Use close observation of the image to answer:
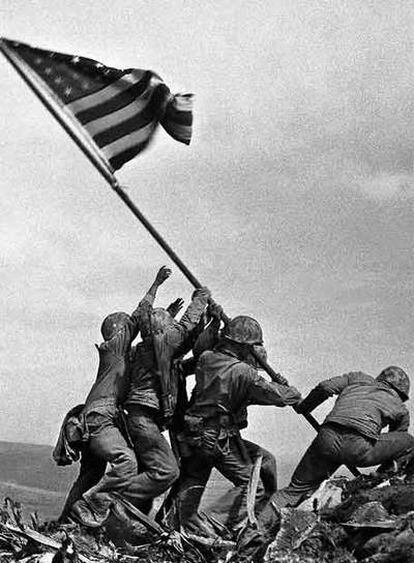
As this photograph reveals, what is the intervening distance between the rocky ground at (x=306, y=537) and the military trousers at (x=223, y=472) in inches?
26.3

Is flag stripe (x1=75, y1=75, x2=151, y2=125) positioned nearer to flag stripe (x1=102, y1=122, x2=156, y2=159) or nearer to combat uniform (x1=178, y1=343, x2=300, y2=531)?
flag stripe (x1=102, y1=122, x2=156, y2=159)

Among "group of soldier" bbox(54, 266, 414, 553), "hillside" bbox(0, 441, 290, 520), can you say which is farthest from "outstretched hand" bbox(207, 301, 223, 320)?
"hillside" bbox(0, 441, 290, 520)

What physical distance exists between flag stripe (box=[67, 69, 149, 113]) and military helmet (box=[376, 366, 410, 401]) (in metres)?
4.52

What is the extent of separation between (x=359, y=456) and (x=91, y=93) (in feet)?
16.9

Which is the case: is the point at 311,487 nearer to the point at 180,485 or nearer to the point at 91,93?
the point at 180,485

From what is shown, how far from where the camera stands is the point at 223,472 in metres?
13.4

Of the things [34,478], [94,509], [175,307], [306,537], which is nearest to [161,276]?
[175,307]

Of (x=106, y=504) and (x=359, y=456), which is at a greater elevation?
(x=359, y=456)

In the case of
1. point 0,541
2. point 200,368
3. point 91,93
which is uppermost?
point 91,93

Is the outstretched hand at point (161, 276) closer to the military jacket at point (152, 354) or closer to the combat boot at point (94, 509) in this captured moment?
the military jacket at point (152, 354)

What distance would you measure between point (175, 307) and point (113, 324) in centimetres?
81

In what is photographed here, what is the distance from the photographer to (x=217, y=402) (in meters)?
13.1

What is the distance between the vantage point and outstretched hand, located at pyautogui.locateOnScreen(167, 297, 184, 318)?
1407 cm

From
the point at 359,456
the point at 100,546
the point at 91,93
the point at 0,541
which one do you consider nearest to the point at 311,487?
the point at 359,456
